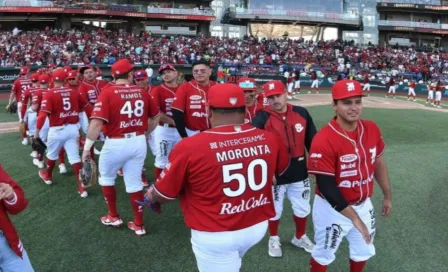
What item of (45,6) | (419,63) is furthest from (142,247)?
(419,63)

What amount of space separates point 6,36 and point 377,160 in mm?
35836

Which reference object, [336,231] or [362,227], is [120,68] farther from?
[362,227]

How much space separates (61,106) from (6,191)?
4.61m

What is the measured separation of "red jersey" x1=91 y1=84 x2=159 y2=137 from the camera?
494cm

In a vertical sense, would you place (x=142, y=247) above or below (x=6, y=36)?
below

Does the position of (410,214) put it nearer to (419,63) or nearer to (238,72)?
(238,72)

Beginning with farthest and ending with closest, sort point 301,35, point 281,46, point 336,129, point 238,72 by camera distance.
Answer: point 301,35, point 281,46, point 238,72, point 336,129

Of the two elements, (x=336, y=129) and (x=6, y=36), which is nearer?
(x=336, y=129)

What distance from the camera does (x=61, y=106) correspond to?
681 cm

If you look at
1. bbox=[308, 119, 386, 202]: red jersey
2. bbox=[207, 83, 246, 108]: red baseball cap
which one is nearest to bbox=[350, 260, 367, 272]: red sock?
bbox=[308, 119, 386, 202]: red jersey

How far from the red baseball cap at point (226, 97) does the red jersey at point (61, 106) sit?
→ 4820 mm

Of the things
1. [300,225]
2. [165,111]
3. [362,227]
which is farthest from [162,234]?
[362,227]

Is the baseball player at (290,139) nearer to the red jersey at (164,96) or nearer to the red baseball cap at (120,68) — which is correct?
the red baseball cap at (120,68)

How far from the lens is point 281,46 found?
43.4 metres
